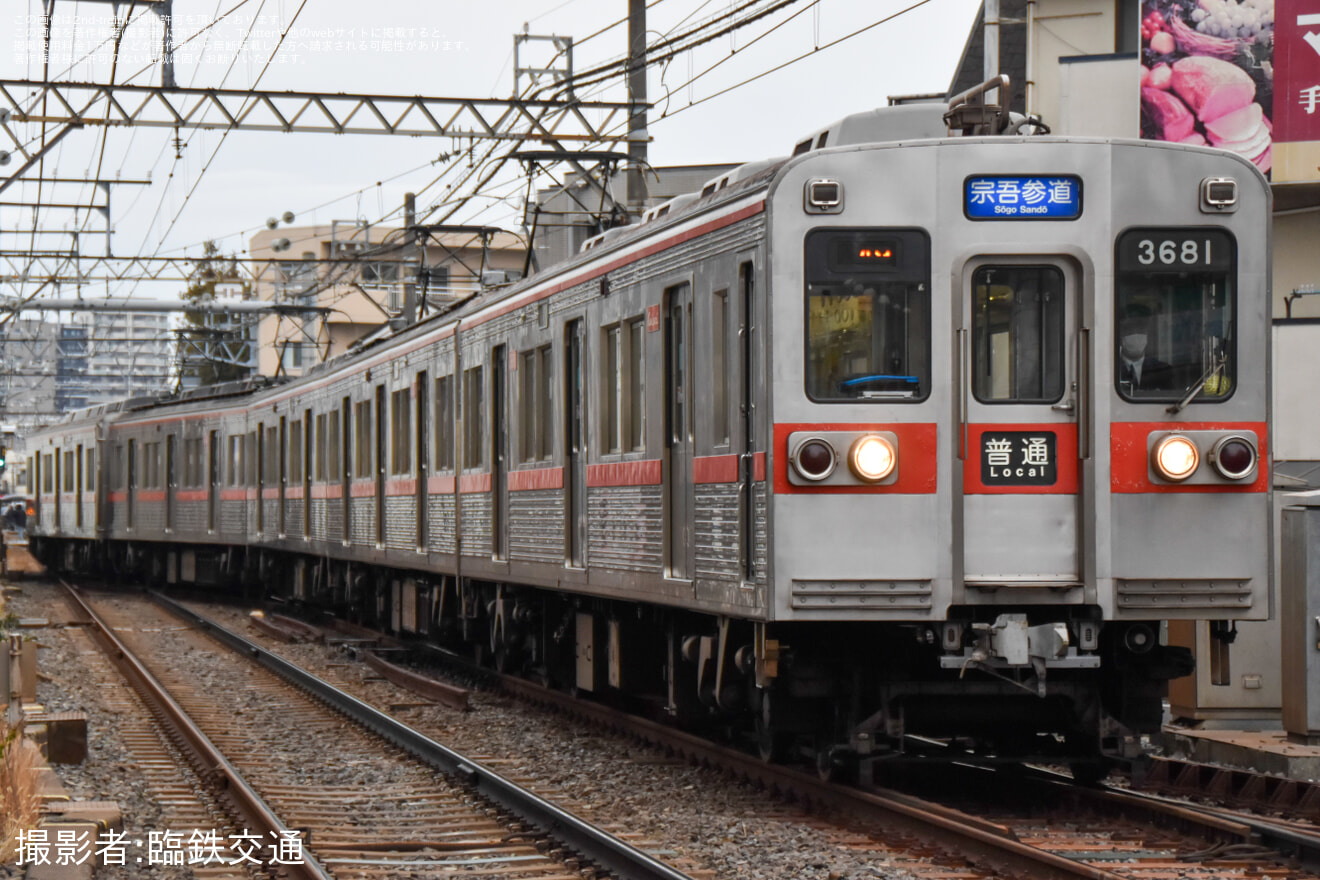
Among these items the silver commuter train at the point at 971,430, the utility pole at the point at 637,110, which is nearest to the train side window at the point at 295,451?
the utility pole at the point at 637,110

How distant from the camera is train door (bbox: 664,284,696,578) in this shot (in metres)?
9.34

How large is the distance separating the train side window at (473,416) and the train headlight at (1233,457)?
6.97m

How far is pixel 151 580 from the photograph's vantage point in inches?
1342

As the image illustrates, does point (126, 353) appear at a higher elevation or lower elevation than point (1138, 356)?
higher

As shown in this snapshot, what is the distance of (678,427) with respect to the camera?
378 inches

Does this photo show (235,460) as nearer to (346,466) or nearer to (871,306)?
(346,466)

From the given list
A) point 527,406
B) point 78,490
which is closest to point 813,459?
point 527,406

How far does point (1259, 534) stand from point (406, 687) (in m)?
8.70

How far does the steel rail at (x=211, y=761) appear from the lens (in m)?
7.46

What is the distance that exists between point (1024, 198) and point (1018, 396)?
0.85 m

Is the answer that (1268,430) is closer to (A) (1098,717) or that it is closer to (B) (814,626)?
(A) (1098,717)

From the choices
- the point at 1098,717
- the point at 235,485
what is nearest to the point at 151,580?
the point at 235,485

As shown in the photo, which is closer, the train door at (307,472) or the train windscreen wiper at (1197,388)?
the train windscreen wiper at (1197,388)

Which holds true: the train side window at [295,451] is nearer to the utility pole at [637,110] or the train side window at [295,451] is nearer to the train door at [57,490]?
the utility pole at [637,110]
